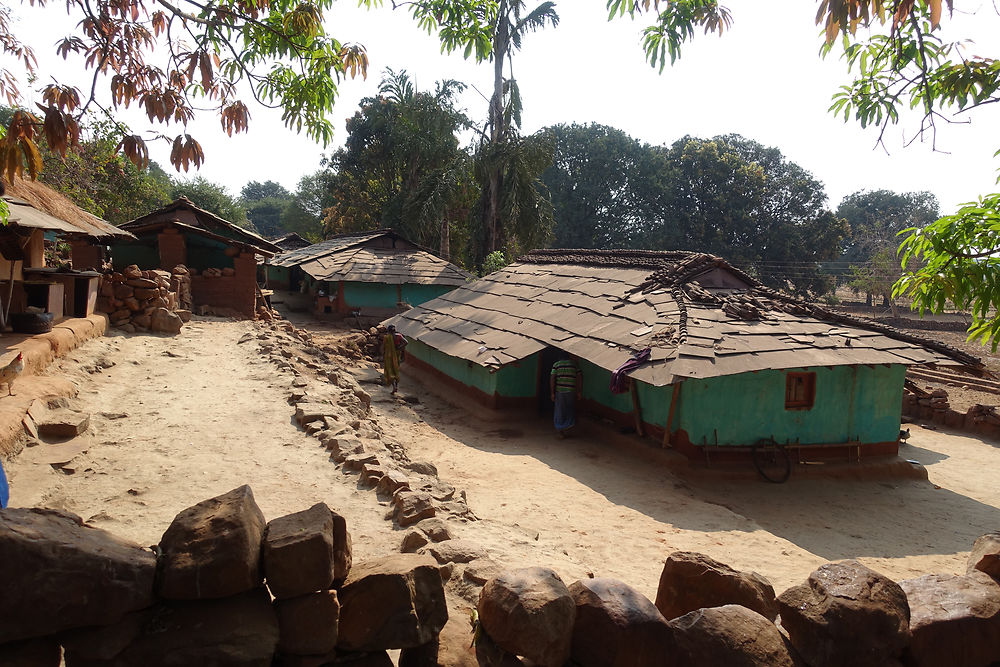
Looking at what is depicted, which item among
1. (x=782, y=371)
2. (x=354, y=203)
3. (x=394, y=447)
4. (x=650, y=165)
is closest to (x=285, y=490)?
(x=394, y=447)

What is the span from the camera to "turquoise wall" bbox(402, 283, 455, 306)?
2355 centimetres

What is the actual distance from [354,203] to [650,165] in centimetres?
2072

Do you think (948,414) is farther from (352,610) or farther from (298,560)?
(298,560)

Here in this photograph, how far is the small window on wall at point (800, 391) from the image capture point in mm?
9203

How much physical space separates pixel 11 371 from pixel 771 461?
383 inches

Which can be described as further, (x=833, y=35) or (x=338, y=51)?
(x=338, y=51)

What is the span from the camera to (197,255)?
57.9ft

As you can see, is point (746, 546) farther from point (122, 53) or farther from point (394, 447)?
point (122, 53)

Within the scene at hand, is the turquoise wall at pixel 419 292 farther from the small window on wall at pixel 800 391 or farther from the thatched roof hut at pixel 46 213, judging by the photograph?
the small window on wall at pixel 800 391

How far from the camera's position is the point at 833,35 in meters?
3.22

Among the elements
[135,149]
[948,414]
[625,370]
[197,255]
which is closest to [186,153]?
[135,149]

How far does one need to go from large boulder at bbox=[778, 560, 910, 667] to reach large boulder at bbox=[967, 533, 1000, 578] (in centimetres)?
105

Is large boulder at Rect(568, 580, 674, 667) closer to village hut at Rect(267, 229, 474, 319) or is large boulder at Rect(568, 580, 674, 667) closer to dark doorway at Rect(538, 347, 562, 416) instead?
dark doorway at Rect(538, 347, 562, 416)

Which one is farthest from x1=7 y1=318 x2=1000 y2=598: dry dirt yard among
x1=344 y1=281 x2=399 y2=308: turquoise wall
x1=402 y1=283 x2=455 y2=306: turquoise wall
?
x1=402 y1=283 x2=455 y2=306: turquoise wall
